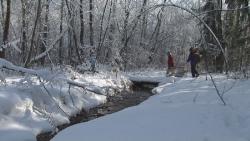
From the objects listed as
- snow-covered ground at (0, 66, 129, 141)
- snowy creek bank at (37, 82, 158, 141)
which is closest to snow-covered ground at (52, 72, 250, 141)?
snow-covered ground at (0, 66, 129, 141)

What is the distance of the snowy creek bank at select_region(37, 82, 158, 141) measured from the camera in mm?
13172

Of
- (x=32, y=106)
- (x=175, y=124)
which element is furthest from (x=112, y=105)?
(x=175, y=124)

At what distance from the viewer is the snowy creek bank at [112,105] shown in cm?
1317

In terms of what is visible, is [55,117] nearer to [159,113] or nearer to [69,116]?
[69,116]

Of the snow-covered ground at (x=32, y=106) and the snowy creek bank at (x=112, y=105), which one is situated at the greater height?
the snow-covered ground at (x=32, y=106)

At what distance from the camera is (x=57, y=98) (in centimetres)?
1491

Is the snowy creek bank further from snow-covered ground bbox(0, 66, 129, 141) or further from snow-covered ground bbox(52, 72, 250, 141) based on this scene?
snow-covered ground bbox(52, 72, 250, 141)

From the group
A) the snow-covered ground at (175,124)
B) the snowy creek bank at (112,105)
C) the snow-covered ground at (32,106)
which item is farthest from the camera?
the snowy creek bank at (112,105)

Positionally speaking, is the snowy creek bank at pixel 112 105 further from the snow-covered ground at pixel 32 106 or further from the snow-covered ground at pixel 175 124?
the snow-covered ground at pixel 175 124

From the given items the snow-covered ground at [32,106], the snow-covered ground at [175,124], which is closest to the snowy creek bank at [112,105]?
the snow-covered ground at [32,106]

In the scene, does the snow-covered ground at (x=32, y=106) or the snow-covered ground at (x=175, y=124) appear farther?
the snow-covered ground at (x=32, y=106)

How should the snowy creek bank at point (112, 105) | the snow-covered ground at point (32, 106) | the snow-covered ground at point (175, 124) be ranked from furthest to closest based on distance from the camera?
the snowy creek bank at point (112, 105) < the snow-covered ground at point (32, 106) < the snow-covered ground at point (175, 124)

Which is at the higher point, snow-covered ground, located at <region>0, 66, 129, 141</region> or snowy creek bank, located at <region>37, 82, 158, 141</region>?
snow-covered ground, located at <region>0, 66, 129, 141</region>

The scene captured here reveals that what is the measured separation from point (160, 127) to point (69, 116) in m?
5.96
